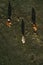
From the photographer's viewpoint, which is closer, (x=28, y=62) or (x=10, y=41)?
(x=28, y=62)

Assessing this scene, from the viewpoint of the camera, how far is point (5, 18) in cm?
506

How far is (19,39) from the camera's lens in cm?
466

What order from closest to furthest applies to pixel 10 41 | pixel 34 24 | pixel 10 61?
pixel 10 61, pixel 10 41, pixel 34 24

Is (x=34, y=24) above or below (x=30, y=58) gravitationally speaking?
above

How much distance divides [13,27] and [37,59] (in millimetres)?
922

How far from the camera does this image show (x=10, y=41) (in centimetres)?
463

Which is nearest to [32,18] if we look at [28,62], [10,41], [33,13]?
[33,13]

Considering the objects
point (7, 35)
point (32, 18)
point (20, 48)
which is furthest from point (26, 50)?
point (32, 18)

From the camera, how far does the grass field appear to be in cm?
434

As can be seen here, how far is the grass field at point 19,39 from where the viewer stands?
4339 millimetres

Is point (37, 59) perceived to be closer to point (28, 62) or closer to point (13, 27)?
point (28, 62)

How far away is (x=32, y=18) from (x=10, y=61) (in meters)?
1.19

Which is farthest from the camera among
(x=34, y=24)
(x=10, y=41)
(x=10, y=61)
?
(x=34, y=24)

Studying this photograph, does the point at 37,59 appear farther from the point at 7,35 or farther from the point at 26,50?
the point at 7,35
